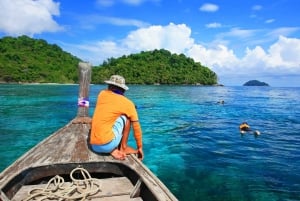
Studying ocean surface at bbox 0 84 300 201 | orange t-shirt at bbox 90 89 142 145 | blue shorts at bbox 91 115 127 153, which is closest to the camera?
orange t-shirt at bbox 90 89 142 145

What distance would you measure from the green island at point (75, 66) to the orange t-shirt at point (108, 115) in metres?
118

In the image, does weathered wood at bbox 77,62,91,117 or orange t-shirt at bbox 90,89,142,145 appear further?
weathered wood at bbox 77,62,91,117

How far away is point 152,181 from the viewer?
15.8 feet

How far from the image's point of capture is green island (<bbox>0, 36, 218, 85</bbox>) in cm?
12281

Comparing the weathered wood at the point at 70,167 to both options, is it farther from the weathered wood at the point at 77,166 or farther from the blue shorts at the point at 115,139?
the blue shorts at the point at 115,139

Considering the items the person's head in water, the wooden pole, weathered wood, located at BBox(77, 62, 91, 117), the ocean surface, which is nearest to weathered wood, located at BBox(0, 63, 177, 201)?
the person's head in water

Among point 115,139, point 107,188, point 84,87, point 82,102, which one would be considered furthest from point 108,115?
point 84,87

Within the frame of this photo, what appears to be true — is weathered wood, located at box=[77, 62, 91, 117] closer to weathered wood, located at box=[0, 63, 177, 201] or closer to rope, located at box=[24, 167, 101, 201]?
weathered wood, located at box=[0, 63, 177, 201]

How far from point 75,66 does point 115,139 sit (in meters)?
150

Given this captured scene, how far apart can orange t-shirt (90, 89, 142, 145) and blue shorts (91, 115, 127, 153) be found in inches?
3.4

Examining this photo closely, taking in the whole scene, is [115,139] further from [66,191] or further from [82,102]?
[82,102]

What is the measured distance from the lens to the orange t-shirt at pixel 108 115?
5.82 metres

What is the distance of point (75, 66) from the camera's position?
151m

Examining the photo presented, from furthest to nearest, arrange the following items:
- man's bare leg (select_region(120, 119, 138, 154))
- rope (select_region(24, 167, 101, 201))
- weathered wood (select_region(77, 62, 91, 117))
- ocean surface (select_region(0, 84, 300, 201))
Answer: weathered wood (select_region(77, 62, 91, 117)) → ocean surface (select_region(0, 84, 300, 201)) → man's bare leg (select_region(120, 119, 138, 154)) → rope (select_region(24, 167, 101, 201))
